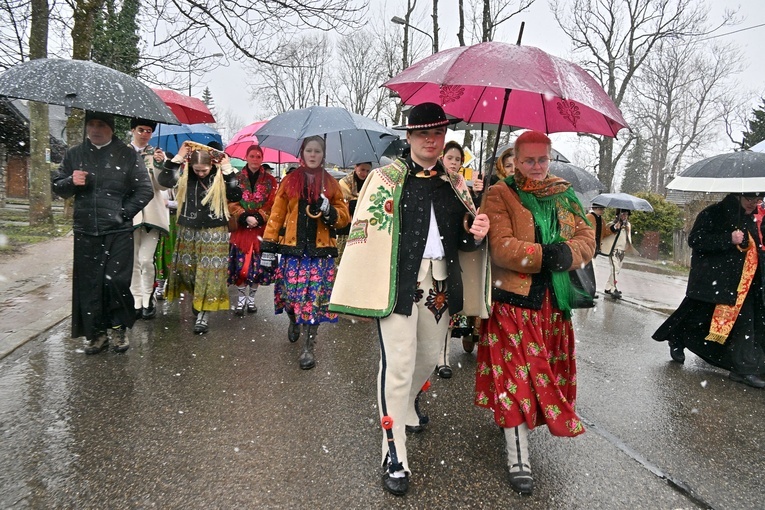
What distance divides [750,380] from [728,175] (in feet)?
6.46

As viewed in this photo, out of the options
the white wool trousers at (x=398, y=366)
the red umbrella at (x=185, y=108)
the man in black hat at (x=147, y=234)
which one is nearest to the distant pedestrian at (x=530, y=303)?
the white wool trousers at (x=398, y=366)

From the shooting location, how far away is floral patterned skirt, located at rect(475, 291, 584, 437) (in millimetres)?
2705

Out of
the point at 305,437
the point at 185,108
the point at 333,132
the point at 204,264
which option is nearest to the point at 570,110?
the point at 305,437

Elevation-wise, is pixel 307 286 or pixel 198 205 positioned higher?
pixel 198 205

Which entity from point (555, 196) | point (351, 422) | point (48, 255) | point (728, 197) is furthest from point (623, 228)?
point (48, 255)

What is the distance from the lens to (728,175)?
13.5ft

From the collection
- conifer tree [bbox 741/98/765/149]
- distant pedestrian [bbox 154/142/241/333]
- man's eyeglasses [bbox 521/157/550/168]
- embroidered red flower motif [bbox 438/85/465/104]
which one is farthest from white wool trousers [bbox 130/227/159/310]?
conifer tree [bbox 741/98/765/149]

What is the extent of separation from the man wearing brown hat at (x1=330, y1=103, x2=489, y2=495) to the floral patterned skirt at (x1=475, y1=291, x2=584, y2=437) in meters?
0.32

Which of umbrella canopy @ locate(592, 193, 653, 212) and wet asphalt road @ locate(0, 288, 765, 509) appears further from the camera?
umbrella canopy @ locate(592, 193, 653, 212)

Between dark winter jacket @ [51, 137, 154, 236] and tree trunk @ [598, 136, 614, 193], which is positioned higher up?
tree trunk @ [598, 136, 614, 193]

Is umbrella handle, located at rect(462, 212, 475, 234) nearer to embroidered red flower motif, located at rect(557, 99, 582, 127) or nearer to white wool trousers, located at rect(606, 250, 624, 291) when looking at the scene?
embroidered red flower motif, located at rect(557, 99, 582, 127)

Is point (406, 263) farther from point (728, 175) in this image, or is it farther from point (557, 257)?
point (728, 175)

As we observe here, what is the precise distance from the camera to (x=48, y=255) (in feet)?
30.8

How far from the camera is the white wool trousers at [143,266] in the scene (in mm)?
5301
